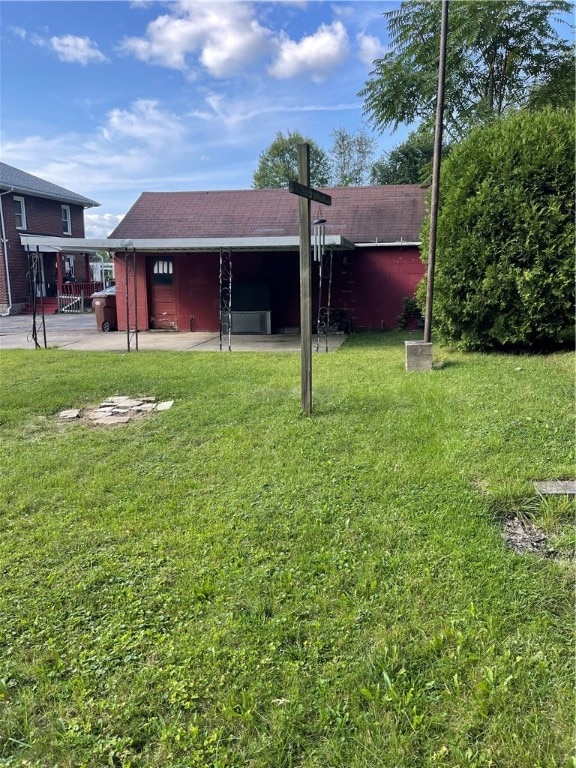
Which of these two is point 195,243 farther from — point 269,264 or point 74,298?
point 74,298

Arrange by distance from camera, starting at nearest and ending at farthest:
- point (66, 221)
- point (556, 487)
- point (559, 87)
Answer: point (556, 487) → point (559, 87) → point (66, 221)

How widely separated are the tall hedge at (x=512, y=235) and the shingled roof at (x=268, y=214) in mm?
5346

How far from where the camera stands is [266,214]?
14.1 meters

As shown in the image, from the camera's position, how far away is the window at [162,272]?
45.0 feet

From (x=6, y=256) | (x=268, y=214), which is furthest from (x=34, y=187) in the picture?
(x=268, y=214)

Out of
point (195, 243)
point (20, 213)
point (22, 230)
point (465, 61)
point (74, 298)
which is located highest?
point (465, 61)

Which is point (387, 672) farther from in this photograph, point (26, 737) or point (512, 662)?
point (26, 737)

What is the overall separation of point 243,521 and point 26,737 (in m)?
1.46

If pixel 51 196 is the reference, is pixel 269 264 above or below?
below

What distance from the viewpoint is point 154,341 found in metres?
11.8

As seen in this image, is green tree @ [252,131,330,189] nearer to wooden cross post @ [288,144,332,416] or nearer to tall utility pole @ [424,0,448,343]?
tall utility pole @ [424,0,448,343]

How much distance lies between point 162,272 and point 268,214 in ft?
10.7

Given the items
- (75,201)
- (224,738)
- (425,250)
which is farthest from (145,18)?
(75,201)

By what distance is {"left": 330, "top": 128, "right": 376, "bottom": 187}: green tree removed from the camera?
3591 centimetres
